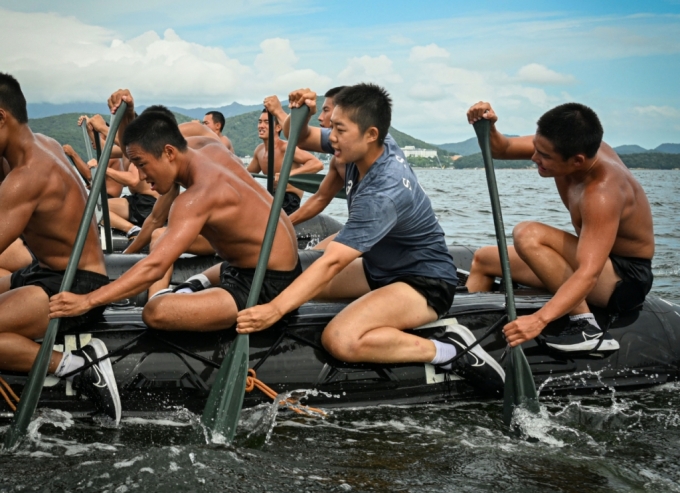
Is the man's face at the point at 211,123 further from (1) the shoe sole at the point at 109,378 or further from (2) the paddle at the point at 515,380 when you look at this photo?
(2) the paddle at the point at 515,380

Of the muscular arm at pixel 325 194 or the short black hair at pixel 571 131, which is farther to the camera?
the muscular arm at pixel 325 194

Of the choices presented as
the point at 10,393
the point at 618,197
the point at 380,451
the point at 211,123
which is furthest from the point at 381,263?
the point at 211,123

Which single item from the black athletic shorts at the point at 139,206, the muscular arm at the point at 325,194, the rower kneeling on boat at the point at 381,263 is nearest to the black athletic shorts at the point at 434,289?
the rower kneeling on boat at the point at 381,263

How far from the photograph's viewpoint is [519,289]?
237 inches

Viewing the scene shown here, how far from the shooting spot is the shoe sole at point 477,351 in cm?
524

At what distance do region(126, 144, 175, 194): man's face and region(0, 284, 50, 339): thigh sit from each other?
0.98 meters

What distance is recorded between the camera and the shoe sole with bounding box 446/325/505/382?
17.2ft

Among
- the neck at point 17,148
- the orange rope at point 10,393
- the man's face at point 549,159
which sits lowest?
the orange rope at point 10,393

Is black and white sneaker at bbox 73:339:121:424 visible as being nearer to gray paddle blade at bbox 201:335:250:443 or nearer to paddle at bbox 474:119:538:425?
gray paddle blade at bbox 201:335:250:443

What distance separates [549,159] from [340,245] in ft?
5.13

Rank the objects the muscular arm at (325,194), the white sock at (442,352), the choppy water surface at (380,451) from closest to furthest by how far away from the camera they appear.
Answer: the choppy water surface at (380,451), the white sock at (442,352), the muscular arm at (325,194)

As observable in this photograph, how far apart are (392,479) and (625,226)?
2470 millimetres

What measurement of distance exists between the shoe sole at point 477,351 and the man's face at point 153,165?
6.97 feet

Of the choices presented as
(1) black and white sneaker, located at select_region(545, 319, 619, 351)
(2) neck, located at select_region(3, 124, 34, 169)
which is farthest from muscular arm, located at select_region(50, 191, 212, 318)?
(1) black and white sneaker, located at select_region(545, 319, 619, 351)
